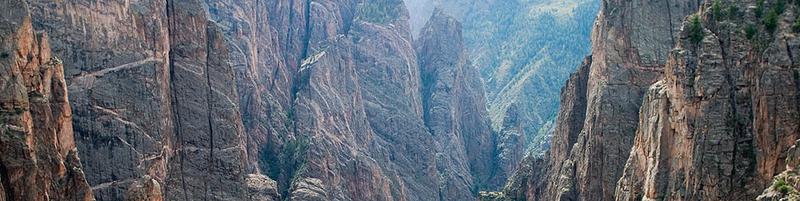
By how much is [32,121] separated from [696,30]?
40.1 m

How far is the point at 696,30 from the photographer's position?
7581 cm

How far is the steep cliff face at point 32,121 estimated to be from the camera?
72.8m

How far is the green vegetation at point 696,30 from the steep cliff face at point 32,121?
39326 millimetres

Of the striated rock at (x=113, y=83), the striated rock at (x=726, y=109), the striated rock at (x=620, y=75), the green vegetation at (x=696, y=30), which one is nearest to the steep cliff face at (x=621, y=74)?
the striated rock at (x=620, y=75)

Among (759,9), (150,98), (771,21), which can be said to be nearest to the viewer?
(771,21)

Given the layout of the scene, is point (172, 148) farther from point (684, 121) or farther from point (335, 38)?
point (335, 38)

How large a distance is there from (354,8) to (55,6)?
294 ft

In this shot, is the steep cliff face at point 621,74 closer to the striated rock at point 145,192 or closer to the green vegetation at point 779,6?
the green vegetation at point 779,6

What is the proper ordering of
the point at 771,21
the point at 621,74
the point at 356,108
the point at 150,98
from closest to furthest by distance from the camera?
the point at 771,21
the point at 621,74
the point at 150,98
the point at 356,108

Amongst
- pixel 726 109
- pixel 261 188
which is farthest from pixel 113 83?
pixel 726 109

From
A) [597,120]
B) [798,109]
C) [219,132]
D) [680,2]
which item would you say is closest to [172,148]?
[219,132]

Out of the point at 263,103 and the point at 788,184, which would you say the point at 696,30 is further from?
the point at 263,103

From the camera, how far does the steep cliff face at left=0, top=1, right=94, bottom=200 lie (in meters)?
72.8

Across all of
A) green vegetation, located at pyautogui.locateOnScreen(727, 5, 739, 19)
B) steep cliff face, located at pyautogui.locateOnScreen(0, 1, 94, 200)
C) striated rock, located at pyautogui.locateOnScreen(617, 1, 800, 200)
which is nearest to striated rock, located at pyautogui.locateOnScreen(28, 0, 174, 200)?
steep cliff face, located at pyautogui.locateOnScreen(0, 1, 94, 200)
